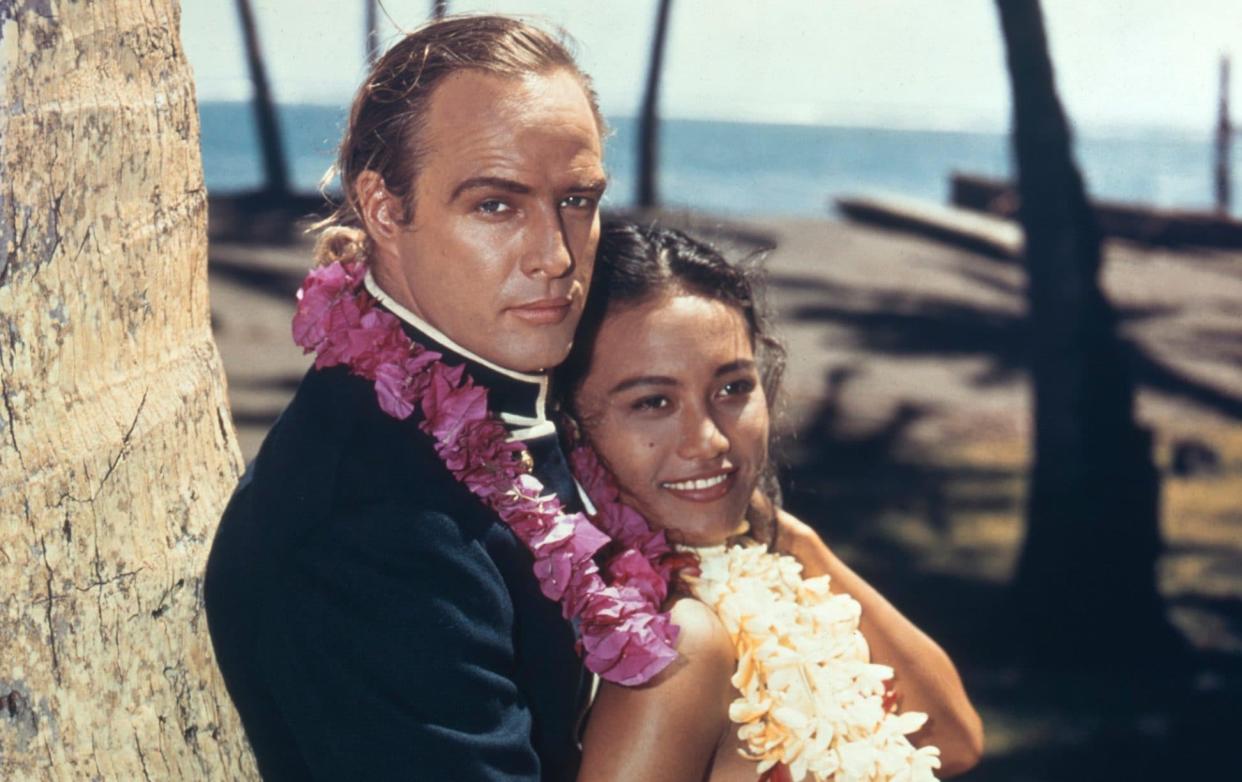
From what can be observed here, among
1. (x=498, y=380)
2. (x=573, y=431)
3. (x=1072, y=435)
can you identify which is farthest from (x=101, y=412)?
(x=1072, y=435)

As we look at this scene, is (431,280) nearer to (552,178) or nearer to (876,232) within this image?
(552,178)

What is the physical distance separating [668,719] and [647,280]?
2.70 feet

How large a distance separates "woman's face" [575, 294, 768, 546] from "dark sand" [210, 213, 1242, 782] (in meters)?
0.56

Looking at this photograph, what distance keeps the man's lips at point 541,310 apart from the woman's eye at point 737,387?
558 millimetres

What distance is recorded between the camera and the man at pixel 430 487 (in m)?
1.78

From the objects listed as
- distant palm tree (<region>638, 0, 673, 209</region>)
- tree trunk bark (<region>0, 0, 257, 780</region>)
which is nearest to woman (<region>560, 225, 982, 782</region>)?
tree trunk bark (<region>0, 0, 257, 780</region>)

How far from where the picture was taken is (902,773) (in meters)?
2.37

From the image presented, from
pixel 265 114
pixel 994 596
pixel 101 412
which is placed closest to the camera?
pixel 101 412

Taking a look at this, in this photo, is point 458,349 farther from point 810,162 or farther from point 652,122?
point 810,162

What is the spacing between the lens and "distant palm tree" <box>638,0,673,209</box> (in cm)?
1586

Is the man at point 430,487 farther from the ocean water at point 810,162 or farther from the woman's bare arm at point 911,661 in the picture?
the ocean water at point 810,162

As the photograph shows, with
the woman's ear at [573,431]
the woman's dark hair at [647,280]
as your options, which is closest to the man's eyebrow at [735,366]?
the woman's dark hair at [647,280]

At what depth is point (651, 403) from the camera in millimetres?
2496

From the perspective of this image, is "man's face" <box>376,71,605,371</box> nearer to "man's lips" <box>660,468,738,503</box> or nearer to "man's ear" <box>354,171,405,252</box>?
"man's ear" <box>354,171,405,252</box>
